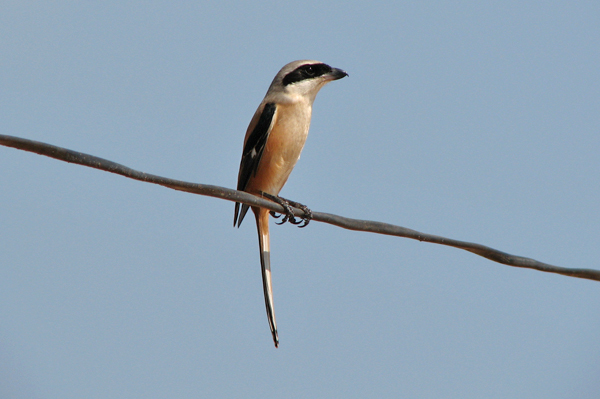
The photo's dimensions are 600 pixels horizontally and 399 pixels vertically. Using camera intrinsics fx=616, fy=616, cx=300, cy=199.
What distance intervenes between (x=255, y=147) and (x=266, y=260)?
91cm

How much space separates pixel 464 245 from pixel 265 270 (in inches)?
82.5

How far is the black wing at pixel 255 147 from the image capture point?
4.90m

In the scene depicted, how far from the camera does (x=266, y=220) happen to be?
16.4 ft

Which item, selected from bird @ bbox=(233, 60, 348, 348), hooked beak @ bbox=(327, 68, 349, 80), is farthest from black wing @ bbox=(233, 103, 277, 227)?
hooked beak @ bbox=(327, 68, 349, 80)

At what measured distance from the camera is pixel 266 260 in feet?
15.8

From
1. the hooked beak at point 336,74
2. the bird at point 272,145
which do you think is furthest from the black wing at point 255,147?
the hooked beak at point 336,74

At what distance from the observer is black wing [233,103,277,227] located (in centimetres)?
490

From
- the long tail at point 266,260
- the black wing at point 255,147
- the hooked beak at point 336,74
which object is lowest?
the long tail at point 266,260

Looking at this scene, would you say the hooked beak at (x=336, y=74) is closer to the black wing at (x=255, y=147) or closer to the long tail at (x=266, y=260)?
the black wing at (x=255, y=147)

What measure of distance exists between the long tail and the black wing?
146 mm

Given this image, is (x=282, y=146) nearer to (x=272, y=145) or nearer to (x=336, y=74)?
(x=272, y=145)

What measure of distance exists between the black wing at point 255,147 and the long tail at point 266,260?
15 cm

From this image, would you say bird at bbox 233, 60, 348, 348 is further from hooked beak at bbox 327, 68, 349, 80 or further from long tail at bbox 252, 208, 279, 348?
hooked beak at bbox 327, 68, 349, 80

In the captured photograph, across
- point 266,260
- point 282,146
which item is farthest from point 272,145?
point 266,260
